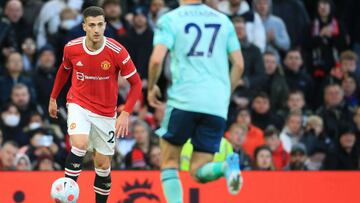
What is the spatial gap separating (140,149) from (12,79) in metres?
2.22

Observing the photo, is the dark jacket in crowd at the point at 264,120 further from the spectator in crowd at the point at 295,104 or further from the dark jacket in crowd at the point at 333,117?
the dark jacket in crowd at the point at 333,117

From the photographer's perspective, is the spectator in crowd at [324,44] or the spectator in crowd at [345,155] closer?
the spectator in crowd at [345,155]

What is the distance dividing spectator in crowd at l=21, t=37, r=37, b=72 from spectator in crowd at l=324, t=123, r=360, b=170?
4297 millimetres

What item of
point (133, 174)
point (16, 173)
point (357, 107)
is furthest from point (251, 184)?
point (357, 107)

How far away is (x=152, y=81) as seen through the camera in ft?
35.5

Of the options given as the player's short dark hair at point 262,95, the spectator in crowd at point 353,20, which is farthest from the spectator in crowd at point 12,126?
the spectator in crowd at point 353,20

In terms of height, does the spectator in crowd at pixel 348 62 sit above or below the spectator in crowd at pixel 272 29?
below

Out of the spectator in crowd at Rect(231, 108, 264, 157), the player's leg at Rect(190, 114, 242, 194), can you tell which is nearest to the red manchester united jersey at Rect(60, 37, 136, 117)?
the player's leg at Rect(190, 114, 242, 194)

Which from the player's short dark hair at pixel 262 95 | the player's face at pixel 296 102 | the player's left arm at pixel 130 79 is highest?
the player's left arm at pixel 130 79

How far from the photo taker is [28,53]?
58.4 ft

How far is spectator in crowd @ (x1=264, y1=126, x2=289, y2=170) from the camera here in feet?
55.0

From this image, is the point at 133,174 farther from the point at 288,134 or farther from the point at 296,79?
the point at 296,79

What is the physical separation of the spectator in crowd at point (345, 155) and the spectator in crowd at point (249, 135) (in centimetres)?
96

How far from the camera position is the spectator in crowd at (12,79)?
675 inches
